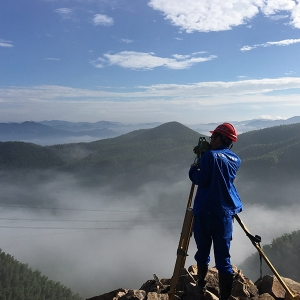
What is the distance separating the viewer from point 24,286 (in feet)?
313

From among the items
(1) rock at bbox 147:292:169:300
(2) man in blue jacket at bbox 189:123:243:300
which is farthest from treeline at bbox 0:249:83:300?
(2) man in blue jacket at bbox 189:123:243:300

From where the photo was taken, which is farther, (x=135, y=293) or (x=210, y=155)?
(x=135, y=293)

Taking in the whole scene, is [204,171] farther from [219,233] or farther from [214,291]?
[214,291]

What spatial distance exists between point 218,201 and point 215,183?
11.5 inches

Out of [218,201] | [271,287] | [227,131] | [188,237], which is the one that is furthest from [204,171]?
[271,287]

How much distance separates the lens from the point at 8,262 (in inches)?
4141

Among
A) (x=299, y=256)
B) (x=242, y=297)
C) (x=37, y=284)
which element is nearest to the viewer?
(x=242, y=297)

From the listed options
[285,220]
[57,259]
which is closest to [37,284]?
[57,259]

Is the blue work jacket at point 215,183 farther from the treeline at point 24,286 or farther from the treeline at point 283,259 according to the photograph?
the treeline at point 24,286

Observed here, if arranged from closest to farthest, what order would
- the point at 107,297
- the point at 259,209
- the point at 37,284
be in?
the point at 107,297, the point at 37,284, the point at 259,209

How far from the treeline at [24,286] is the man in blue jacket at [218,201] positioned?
10129cm

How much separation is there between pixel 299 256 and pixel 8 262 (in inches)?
3731

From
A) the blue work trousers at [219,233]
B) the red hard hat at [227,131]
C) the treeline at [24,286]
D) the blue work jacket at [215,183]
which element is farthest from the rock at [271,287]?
the treeline at [24,286]

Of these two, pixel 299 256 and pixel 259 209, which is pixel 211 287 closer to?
pixel 299 256
